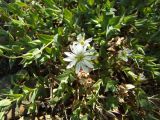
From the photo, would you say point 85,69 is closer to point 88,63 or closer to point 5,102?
point 88,63

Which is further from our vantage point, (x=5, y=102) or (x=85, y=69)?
(x=5, y=102)

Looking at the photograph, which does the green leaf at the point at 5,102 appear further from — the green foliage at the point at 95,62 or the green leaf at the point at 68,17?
the green leaf at the point at 68,17

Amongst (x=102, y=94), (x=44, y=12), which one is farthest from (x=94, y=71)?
(x=44, y=12)

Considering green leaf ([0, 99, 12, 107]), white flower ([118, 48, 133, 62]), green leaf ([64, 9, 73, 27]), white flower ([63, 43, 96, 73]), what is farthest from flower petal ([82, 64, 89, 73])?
green leaf ([0, 99, 12, 107])

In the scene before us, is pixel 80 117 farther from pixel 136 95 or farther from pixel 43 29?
pixel 43 29

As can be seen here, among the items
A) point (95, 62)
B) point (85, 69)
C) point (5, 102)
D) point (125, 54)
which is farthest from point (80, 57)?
point (5, 102)

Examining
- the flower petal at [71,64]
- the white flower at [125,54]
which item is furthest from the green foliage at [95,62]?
the flower petal at [71,64]

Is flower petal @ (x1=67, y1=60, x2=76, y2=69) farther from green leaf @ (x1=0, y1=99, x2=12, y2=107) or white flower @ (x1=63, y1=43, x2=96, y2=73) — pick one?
green leaf @ (x1=0, y1=99, x2=12, y2=107)

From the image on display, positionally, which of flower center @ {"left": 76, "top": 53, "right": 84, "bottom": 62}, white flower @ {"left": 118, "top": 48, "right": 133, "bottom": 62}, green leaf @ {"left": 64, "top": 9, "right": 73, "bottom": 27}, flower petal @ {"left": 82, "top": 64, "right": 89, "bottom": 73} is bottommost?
flower petal @ {"left": 82, "top": 64, "right": 89, "bottom": 73}
